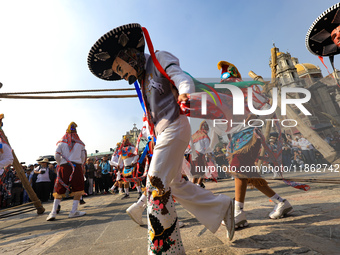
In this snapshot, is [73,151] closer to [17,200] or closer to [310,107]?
[310,107]

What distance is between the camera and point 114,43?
215 cm

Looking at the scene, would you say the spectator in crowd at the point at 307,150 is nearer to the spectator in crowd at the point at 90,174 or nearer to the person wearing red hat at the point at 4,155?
the person wearing red hat at the point at 4,155

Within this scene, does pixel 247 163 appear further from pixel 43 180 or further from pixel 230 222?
pixel 43 180

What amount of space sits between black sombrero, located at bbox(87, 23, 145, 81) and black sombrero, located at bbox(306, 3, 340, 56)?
1.98m

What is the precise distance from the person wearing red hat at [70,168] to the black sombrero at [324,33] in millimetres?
5433

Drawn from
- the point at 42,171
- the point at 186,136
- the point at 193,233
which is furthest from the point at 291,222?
the point at 42,171

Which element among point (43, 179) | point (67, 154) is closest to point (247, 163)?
point (67, 154)

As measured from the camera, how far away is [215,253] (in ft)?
5.61

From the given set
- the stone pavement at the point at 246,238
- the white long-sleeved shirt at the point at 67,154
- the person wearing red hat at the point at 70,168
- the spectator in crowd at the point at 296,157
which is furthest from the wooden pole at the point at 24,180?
the spectator in crowd at the point at 296,157

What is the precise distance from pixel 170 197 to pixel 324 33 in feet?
8.35

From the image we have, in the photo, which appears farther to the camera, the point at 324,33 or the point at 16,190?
the point at 16,190

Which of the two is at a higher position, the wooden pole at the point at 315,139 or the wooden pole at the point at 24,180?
the wooden pole at the point at 315,139

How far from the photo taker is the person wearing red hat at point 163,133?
64.4 inches

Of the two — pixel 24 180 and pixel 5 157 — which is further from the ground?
pixel 5 157
